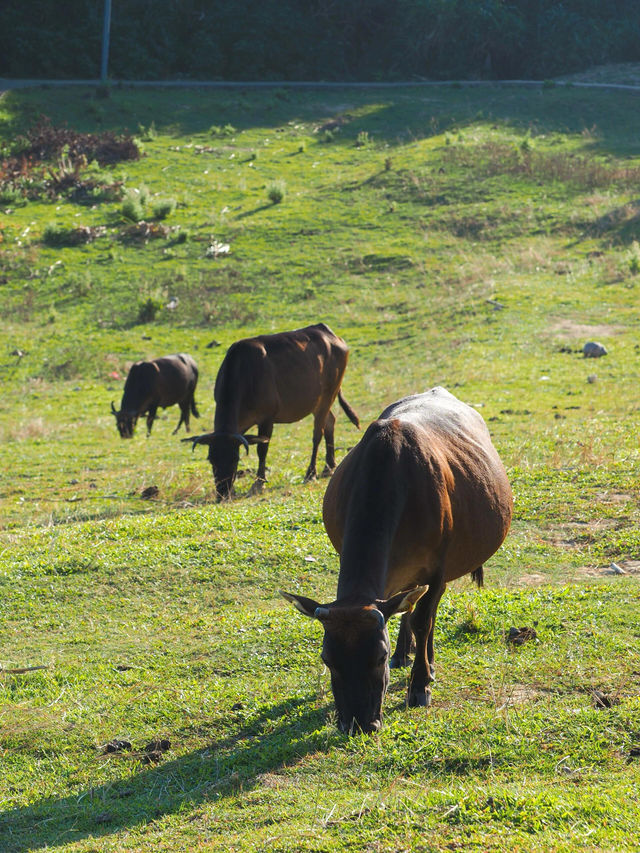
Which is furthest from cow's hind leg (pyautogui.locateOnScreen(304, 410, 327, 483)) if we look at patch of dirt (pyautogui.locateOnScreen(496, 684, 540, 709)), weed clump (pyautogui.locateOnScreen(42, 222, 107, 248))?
weed clump (pyautogui.locateOnScreen(42, 222, 107, 248))

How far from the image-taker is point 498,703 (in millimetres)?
6793

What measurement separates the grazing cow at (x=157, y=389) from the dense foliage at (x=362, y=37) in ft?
122

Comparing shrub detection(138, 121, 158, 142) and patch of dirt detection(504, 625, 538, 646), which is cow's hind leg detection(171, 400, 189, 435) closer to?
patch of dirt detection(504, 625, 538, 646)

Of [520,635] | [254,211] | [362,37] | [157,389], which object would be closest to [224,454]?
[520,635]

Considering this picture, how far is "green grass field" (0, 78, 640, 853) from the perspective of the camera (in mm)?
5805

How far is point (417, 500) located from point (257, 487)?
26.3 ft

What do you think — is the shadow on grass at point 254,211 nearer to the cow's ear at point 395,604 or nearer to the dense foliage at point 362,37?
the dense foliage at point 362,37

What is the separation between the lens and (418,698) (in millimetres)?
6832

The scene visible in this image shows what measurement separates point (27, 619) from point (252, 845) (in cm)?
508

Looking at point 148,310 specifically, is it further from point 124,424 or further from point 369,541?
point 369,541

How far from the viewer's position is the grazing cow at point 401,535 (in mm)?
5887

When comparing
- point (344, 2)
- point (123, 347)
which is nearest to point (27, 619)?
point (123, 347)

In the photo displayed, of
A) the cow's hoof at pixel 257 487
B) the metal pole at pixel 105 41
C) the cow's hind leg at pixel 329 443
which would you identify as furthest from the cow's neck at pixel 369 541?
the metal pole at pixel 105 41

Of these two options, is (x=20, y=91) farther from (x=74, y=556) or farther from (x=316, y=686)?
(x=316, y=686)
